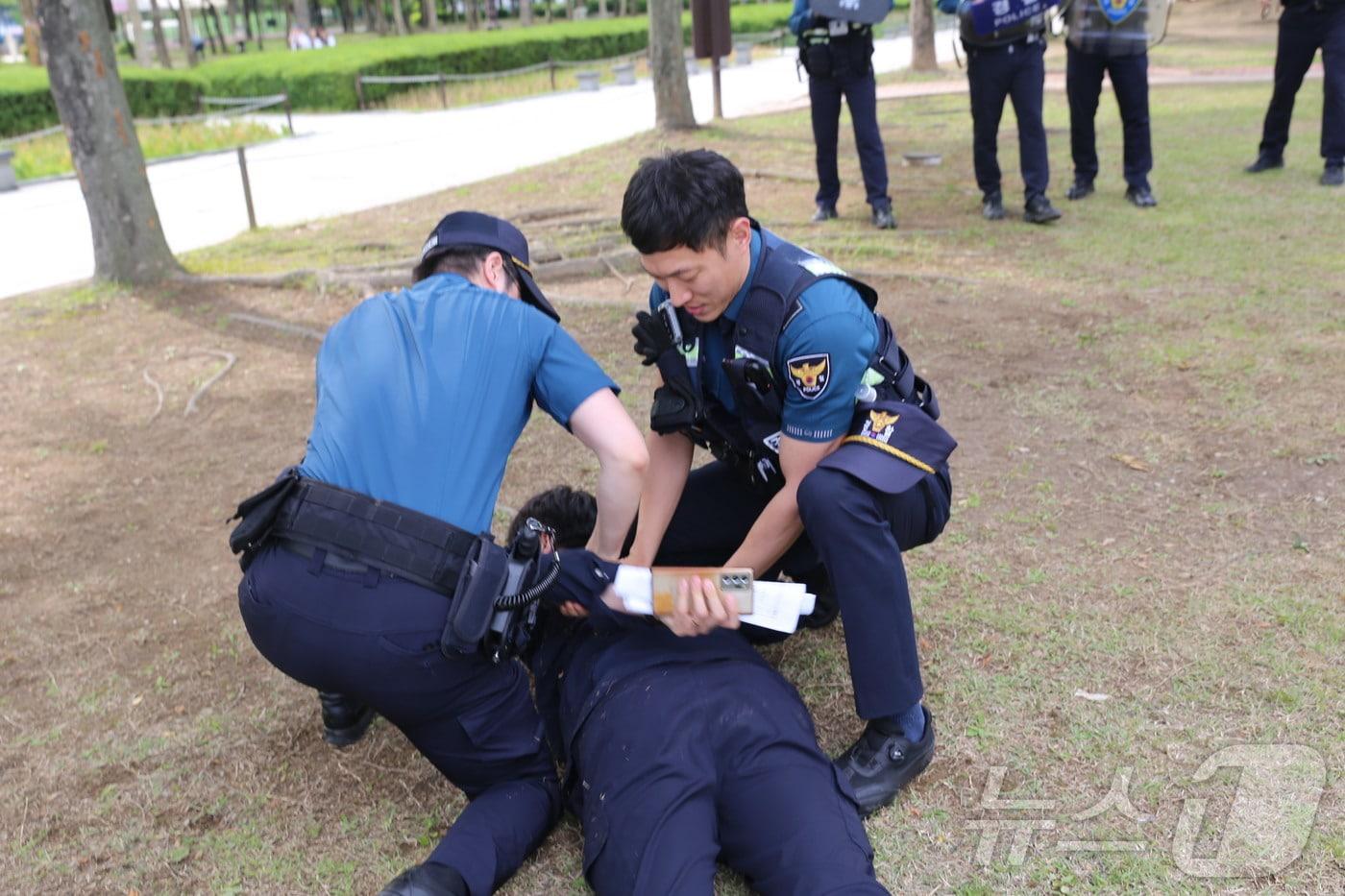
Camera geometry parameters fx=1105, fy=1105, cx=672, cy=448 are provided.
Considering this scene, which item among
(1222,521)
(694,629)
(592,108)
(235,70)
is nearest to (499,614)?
(694,629)

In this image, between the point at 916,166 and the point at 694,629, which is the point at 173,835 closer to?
the point at 694,629

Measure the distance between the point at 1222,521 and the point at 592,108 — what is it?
51.7ft

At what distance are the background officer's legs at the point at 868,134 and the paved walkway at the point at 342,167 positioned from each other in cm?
473

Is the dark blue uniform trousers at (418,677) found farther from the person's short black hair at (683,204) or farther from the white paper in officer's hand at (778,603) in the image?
the person's short black hair at (683,204)

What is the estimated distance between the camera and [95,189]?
6.78 metres

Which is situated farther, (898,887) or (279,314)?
(279,314)

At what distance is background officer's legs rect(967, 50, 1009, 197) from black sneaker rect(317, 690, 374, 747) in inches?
225

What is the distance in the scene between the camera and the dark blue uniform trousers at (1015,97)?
22.6 feet

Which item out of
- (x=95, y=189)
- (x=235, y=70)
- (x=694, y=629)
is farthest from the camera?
(x=235, y=70)

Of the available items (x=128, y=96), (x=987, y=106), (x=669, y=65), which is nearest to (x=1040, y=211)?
(x=987, y=106)

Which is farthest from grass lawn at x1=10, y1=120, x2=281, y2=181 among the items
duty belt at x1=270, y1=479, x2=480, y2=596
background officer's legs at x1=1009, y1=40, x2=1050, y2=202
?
duty belt at x1=270, y1=479, x2=480, y2=596

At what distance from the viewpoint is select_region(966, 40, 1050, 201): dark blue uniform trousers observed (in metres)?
6.89

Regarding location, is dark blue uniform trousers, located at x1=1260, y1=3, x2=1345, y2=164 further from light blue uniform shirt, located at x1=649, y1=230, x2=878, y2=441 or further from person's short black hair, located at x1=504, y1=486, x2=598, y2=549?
person's short black hair, located at x1=504, y1=486, x2=598, y2=549

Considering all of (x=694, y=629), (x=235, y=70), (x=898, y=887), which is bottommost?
(x=898, y=887)
